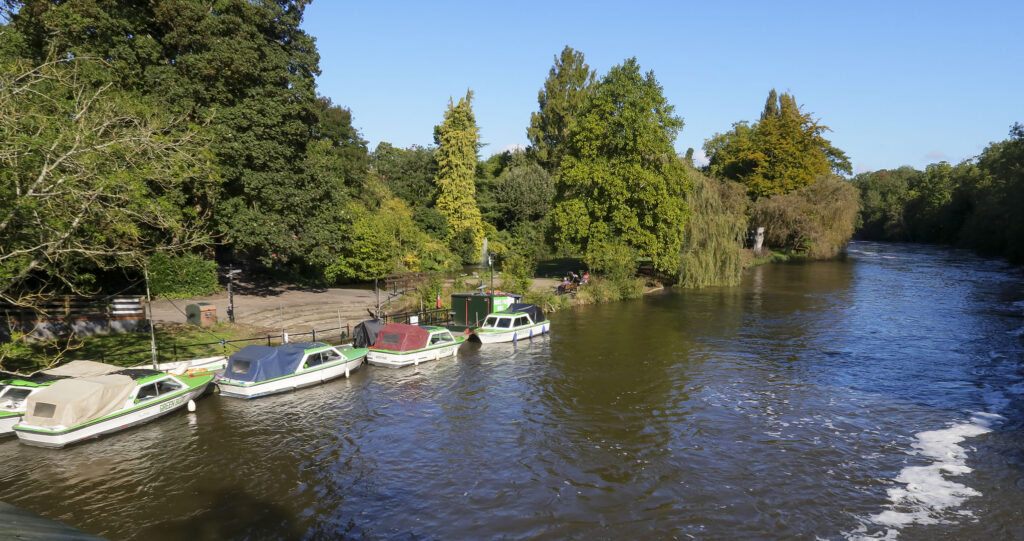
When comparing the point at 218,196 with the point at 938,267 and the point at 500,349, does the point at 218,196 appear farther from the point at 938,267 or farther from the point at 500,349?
the point at 938,267

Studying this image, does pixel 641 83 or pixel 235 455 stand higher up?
pixel 641 83

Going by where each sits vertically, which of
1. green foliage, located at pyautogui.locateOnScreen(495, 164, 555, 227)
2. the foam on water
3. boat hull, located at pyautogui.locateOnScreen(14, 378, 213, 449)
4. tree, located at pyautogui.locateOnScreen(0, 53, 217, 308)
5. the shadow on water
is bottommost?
the foam on water

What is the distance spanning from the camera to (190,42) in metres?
32.1

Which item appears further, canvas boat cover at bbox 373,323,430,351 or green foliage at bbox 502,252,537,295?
green foliage at bbox 502,252,537,295

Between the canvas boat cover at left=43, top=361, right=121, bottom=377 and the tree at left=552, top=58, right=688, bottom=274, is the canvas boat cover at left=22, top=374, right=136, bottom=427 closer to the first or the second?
the canvas boat cover at left=43, top=361, right=121, bottom=377


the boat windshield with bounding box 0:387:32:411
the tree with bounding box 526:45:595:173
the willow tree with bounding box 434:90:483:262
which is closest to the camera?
the boat windshield with bounding box 0:387:32:411

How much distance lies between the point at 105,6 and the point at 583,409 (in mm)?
34402

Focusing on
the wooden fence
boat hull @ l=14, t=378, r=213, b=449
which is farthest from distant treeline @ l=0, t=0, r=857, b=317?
boat hull @ l=14, t=378, r=213, b=449

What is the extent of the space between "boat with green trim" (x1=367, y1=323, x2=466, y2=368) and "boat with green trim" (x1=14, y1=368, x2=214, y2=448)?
8.27m

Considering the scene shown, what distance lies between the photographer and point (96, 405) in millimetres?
16703

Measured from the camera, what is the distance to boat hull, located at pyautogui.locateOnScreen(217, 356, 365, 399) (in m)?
20.7

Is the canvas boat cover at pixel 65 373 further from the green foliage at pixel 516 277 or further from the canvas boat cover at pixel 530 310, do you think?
the green foliage at pixel 516 277

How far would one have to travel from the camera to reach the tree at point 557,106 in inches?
3573

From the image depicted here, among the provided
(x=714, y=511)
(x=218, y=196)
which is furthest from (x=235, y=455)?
(x=218, y=196)
